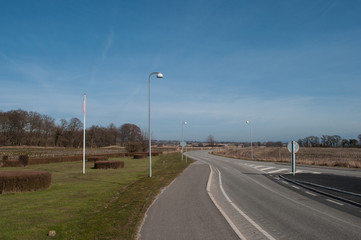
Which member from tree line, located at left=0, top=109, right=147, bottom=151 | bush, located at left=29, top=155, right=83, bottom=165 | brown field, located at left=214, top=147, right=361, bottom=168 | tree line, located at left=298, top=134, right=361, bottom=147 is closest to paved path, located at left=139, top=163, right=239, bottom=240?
brown field, located at left=214, top=147, right=361, bottom=168

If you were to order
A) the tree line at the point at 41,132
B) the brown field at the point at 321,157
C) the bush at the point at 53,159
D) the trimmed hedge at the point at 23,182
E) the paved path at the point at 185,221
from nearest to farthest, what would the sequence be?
the paved path at the point at 185,221 < the trimmed hedge at the point at 23,182 < the brown field at the point at 321,157 < the bush at the point at 53,159 < the tree line at the point at 41,132

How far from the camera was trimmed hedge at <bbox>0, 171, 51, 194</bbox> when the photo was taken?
44.9ft

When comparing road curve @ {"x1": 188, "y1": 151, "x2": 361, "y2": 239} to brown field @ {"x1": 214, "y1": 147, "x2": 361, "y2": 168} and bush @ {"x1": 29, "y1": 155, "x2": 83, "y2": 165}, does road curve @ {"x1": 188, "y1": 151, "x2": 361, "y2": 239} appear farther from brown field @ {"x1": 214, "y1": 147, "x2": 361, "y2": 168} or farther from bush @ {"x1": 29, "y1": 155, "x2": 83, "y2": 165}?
bush @ {"x1": 29, "y1": 155, "x2": 83, "y2": 165}

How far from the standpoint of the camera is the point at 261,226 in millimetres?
7188

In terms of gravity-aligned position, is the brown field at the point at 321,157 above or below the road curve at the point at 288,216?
below

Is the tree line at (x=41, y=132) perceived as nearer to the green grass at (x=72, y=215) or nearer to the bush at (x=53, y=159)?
the bush at (x=53, y=159)

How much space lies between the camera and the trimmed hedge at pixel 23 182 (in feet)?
44.9

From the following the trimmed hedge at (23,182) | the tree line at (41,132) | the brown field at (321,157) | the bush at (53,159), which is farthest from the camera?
the tree line at (41,132)

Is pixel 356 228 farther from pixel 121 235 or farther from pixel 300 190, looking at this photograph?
pixel 300 190

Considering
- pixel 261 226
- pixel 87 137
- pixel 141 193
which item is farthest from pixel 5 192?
pixel 87 137

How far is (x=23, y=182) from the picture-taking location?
14039mm

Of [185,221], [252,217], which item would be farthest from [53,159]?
[252,217]

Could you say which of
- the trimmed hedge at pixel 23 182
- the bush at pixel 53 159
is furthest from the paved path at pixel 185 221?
the bush at pixel 53 159

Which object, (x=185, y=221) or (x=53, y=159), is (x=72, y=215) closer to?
(x=185, y=221)
